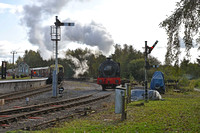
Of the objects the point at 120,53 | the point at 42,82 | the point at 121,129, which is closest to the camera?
the point at 121,129

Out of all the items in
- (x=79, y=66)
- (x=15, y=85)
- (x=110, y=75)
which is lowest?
(x=15, y=85)

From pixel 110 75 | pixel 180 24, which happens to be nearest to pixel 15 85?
pixel 110 75

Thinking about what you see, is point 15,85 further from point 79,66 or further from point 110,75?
point 79,66

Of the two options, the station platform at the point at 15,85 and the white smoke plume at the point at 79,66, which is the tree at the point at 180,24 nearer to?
the station platform at the point at 15,85

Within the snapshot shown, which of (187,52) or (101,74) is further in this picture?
(101,74)

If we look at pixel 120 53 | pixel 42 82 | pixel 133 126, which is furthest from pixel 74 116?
pixel 120 53

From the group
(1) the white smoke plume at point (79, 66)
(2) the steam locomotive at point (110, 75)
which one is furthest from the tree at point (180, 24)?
(1) the white smoke plume at point (79, 66)

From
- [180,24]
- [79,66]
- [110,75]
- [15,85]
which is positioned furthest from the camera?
[79,66]

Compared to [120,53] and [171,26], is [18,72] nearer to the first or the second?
[120,53]

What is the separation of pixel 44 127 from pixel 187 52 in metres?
5.63

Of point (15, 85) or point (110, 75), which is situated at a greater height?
point (110, 75)

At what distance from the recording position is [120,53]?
70.1 metres

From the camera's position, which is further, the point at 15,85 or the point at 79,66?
the point at 79,66

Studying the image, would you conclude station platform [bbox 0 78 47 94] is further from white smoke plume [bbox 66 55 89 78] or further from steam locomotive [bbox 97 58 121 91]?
white smoke plume [bbox 66 55 89 78]
